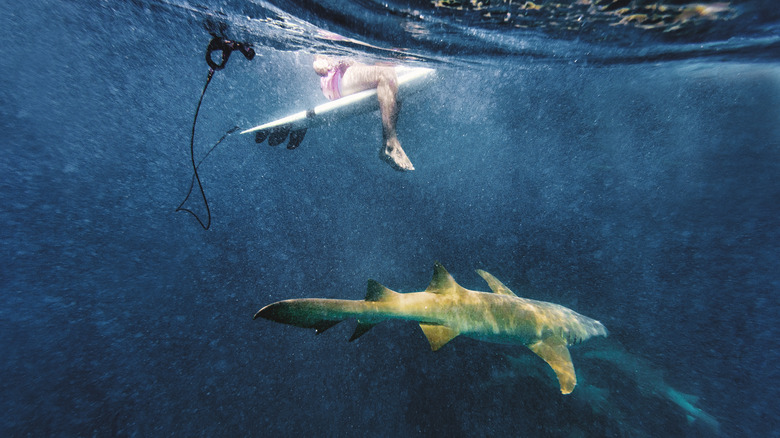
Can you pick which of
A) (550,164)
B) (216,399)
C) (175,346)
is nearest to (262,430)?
(216,399)

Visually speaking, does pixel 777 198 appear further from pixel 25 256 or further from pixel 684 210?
pixel 25 256

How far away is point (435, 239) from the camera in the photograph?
10.8 metres

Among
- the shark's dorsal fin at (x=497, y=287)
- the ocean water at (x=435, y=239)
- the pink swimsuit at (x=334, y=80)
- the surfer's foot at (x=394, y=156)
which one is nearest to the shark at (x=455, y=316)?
the shark's dorsal fin at (x=497, y=287)

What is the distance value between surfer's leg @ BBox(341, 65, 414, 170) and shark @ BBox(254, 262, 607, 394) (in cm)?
161

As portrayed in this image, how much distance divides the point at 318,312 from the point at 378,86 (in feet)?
14.1

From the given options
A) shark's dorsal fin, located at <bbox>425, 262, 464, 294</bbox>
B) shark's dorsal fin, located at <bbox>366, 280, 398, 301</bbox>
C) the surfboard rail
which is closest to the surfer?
the surfboard rail

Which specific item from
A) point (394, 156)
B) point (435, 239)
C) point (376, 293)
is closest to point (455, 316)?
point (376, 293)

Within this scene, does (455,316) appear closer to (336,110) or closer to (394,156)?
(394,156)

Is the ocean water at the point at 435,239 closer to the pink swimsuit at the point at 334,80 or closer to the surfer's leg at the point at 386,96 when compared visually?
the pink swimsuit at the point at 334,80

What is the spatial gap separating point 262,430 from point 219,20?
10.6 metres

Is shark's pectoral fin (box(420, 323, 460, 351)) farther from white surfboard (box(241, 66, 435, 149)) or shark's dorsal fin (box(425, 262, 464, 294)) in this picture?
white surfboard (box(241, 66, 435, 149))

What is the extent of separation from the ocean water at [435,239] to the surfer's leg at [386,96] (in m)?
0.75

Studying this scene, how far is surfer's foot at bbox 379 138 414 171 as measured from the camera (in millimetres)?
3268

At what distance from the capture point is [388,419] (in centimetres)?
626
